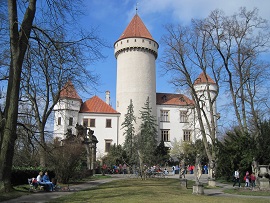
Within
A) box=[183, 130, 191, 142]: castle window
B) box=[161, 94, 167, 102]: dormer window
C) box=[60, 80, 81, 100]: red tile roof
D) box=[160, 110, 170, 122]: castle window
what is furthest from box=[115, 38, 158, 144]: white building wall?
box=[60, 80, 81, 100]: red tile roof

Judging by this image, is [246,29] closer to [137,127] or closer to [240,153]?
[240,153]

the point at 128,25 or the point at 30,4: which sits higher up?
the point at 128,25

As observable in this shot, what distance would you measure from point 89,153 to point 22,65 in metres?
16.1

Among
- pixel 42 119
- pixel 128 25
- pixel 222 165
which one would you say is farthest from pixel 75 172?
pixel 128 25

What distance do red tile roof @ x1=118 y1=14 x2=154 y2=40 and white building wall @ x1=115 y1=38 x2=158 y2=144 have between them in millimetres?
899

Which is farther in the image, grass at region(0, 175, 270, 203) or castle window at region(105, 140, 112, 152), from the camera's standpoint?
castle window at region(105, 140, 112, 152)

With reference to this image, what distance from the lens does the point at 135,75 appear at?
5209 centimetres

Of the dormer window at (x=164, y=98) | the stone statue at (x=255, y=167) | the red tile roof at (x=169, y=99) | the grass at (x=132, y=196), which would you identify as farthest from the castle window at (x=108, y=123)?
the grass at (x=132, y=196)

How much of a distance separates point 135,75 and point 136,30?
8434 mm

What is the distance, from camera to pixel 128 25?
2218 inches

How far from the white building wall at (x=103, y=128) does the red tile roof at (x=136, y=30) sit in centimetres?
1435

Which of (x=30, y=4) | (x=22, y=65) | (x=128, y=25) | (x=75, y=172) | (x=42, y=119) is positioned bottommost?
(x=75, y=172)

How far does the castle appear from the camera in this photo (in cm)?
5084

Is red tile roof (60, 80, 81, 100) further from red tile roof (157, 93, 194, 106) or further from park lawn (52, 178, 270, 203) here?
red tile roof (157, 93, 194, 106)
